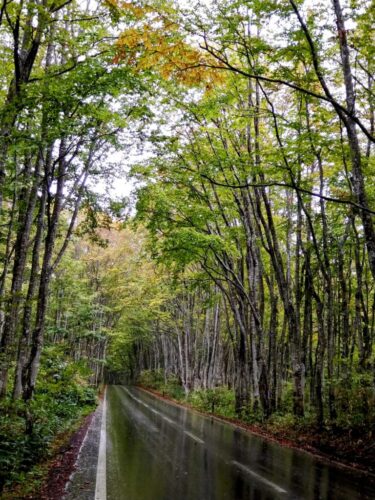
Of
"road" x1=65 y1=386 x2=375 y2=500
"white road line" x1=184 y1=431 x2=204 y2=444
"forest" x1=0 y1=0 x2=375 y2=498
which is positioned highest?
"forest" x1=0 y1=0 x2=375 y2=498

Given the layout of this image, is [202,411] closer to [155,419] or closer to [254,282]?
[155,419]

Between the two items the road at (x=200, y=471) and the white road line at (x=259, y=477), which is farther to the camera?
the white road line at (x=259, y=477)

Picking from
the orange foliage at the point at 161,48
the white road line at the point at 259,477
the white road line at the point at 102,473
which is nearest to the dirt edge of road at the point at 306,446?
the white road line at the point at 259,477

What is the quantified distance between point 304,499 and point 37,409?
705cm

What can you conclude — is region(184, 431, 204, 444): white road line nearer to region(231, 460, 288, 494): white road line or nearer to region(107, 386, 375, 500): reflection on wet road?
region(107, 386, 375, 500): reflection on wet road

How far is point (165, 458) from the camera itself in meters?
9.33

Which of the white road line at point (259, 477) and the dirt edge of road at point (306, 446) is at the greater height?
the white road line at point (259, 477)

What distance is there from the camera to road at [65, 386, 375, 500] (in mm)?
6594

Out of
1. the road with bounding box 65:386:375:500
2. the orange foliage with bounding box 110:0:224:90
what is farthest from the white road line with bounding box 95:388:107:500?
the orange foliage with bounding box 110:0:224:90

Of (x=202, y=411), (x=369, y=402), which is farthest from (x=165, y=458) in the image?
(x=202, y=411)

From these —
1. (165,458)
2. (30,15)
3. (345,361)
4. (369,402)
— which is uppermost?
(30,15)

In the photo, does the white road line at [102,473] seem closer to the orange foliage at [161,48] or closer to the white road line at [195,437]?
the white road line at [195,437]

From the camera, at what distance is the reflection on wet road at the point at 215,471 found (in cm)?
666

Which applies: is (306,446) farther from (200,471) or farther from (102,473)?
(102,473)
